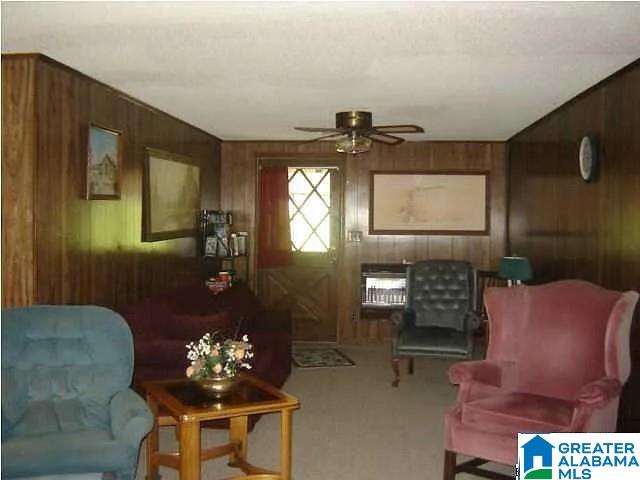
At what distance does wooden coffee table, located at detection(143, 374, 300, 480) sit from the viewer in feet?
9.88

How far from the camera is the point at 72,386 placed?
10.4ft

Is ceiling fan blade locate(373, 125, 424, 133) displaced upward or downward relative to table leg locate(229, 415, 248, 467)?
upward

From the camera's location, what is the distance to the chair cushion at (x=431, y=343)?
534 cm

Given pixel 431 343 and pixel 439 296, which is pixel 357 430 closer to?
pixel 431 343

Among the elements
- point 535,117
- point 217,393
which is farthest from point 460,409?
point 535,117

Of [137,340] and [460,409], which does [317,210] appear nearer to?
[137,340]

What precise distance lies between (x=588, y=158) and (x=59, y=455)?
11.7ft

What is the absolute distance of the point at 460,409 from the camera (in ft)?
11.0

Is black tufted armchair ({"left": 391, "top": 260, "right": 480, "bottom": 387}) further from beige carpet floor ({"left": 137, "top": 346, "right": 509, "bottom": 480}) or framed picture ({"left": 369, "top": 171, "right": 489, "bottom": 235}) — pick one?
framed picture ({"left": 369, "top": 171, "right": 489, "bottom": 235})

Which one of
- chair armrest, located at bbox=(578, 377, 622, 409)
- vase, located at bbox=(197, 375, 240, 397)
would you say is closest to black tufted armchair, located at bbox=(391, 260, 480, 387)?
chair armrest, located at bbox=(578, 377, 622, 409)

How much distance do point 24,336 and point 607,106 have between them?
3.52 metres

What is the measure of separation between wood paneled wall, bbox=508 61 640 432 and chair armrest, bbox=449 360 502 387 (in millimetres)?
803

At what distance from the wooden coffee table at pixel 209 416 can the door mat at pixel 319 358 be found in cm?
261

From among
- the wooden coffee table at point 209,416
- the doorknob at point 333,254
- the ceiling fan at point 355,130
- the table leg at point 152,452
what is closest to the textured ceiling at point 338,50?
the ceiling fan at point 355,130
